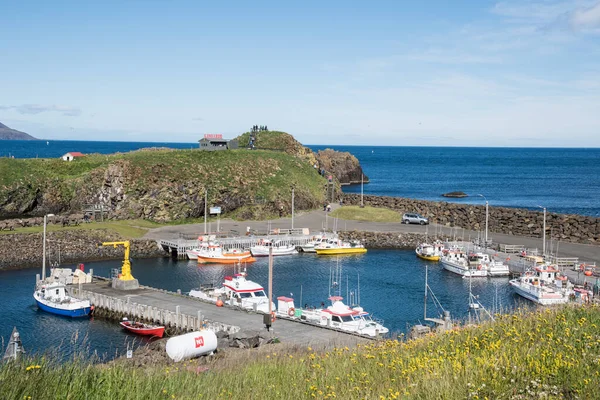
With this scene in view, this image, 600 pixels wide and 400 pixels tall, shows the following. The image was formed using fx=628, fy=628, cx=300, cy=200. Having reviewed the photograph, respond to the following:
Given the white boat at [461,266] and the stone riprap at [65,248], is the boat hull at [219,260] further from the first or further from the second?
the white boat at [461,266]

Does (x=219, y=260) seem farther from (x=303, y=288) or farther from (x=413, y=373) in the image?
(x=413, y=373)

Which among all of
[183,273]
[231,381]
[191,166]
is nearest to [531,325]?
[231,381]

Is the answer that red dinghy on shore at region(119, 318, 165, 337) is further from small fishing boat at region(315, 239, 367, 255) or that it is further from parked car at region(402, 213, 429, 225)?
parked car at region(402, 213, 429, 225)

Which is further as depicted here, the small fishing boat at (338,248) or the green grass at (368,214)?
the green grass at (368,214)

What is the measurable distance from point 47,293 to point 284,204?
51.0m

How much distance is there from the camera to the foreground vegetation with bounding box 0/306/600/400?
446 inches

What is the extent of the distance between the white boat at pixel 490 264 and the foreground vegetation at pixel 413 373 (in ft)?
149

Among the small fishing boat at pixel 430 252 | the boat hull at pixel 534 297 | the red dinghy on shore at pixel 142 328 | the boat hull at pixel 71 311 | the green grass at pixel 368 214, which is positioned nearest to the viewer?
the red dinghy on shore at pixel 142 328

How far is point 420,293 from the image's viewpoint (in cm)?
5397

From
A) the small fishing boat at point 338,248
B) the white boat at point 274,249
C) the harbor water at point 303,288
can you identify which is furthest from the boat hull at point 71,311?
the small fishing boat at point 338,248

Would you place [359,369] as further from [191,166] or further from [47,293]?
[191,166]

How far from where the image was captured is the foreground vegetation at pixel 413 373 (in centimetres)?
1133

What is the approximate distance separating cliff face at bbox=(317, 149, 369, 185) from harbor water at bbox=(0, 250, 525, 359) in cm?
10758

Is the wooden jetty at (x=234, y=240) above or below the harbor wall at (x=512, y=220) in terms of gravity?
below
